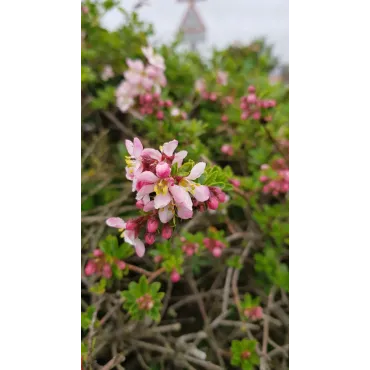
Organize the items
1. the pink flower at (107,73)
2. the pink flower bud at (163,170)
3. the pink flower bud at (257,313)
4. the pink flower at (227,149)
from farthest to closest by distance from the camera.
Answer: the pink flower at (107,73) < the pink flower at (227,149) < the pink flower bud at (257,313) < the pink flower bud at (163,170)

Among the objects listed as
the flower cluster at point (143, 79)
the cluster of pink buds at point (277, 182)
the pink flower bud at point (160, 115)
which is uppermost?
the flower cluster at point (143, 79)

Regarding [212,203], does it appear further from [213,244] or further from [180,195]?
[213,244]

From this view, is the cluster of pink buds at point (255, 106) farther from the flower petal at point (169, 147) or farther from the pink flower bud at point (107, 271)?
the flower petal at point (169, 147)

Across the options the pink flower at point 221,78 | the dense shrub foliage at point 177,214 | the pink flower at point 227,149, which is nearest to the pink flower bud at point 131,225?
the dense shrub foliage at point 177,214

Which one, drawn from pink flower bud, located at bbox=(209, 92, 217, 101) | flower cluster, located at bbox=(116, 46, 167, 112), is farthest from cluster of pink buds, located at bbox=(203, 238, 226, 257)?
pink flower bud, located at bbox=(209, 92, 217, 101)

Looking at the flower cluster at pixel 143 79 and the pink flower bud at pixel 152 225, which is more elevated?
the flower cluster at pixel 143 79

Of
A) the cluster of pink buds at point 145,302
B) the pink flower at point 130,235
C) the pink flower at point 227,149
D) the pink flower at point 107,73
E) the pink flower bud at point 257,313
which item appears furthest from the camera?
the pink flower at point 107,73
